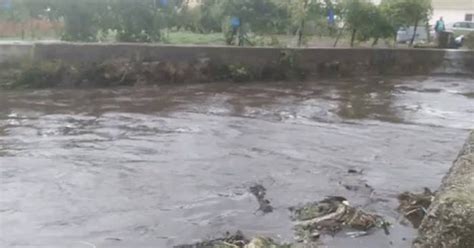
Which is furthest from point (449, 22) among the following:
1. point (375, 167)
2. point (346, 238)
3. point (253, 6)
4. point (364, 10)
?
point (346, 238)

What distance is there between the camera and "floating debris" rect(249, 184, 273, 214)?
694 cm

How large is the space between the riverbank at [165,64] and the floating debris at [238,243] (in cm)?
1022

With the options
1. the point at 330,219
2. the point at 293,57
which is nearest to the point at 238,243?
the point at 330,219

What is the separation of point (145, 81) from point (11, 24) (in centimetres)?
564

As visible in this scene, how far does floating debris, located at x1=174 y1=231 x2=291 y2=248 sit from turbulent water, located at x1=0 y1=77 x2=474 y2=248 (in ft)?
0.75

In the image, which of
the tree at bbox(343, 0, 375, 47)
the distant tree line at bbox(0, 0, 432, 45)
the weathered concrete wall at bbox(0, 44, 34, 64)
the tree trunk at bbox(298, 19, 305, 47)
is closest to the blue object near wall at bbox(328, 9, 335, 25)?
the distant tree line at bbox(0, 0, 432, 45)

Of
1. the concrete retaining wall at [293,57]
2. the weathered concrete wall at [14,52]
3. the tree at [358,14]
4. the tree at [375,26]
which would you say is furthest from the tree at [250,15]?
the weathered concrete wall at [14,52]

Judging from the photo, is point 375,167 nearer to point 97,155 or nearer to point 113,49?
point 97,155

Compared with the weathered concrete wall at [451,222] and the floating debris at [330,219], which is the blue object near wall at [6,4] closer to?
the floating debris at [330,219]

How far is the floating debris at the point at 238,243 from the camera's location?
541cm

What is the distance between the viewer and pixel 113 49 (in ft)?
→ 52.4

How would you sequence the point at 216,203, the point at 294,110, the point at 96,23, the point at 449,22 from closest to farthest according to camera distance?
the point at 216,203
the point at 294,110
the point at 96,23
the point at 449,22

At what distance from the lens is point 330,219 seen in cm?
636

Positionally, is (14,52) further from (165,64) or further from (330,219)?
(330,219)
